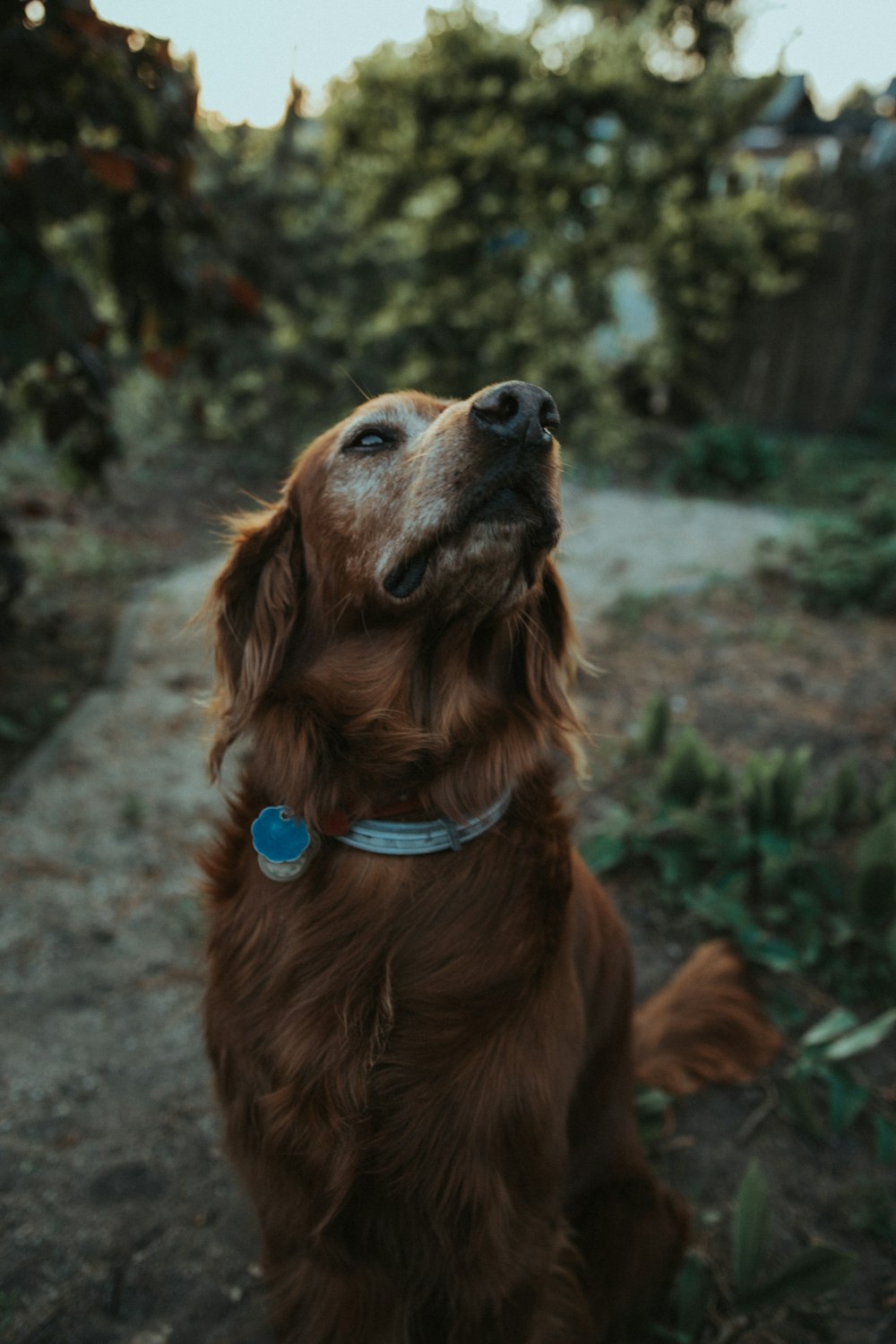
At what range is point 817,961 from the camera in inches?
107

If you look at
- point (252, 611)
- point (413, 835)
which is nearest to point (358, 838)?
point (413, 835)

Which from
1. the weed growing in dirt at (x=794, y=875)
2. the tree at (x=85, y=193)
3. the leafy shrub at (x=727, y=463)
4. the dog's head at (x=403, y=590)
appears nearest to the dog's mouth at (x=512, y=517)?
the dog's head at (x=403, y=590)

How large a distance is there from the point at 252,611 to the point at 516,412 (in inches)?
27.0

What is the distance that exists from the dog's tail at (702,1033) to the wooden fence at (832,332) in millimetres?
7798

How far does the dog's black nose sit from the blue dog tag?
755 mm

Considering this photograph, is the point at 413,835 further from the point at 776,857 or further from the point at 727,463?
the point at 727,463

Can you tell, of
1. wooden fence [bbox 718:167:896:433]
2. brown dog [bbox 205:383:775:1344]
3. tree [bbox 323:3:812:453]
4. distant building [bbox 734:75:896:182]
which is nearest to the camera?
brown dog [bbox 205:383:775:1344]

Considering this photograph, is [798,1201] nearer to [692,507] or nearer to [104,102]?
[104,102]

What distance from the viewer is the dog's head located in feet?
5.22

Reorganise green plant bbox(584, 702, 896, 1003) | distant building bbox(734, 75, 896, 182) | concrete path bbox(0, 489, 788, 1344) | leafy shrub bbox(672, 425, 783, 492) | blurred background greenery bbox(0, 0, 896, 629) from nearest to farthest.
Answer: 1. concrete path bbox(0, 489, 788, 1344)
2. green plant bbox(584, 702, 896, 1003)
3. blurred background greenery bbox(0, 0, 896, 629)
4. leafy shrub bbox(672, 425, 783, 492)
5. distant building bbox(734, 75, 896, 182)

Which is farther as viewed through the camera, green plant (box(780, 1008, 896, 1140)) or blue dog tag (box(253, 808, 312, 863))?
green plant (box(780, 1008, 896, 1140))

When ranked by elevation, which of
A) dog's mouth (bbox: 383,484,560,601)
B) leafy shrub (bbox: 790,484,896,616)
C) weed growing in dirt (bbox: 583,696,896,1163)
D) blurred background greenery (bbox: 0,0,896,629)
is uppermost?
blurred background greenery (bbox: 0,0,896,629)

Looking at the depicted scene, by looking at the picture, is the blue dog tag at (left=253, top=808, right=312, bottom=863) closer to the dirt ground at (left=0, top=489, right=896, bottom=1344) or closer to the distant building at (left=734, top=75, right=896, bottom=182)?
the dirt ground at (left=0, top=489, right=896, bottom=1344)

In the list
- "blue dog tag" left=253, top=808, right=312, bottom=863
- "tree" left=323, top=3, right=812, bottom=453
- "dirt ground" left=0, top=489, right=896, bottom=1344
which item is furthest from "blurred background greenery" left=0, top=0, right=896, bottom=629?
"blue dog tag" left=253, top=808, right=312, bottom=863
